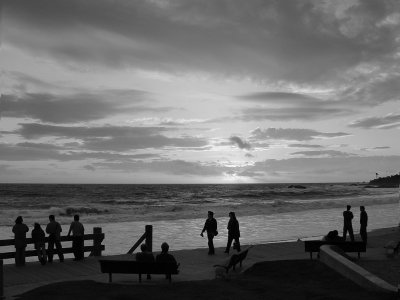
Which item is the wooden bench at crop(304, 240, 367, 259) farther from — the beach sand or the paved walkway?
the paved walkway

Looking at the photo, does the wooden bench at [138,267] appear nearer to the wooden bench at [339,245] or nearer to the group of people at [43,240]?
the group of people at [43,240]

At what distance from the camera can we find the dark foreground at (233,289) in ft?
35.4

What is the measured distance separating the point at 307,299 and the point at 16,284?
24.2ft

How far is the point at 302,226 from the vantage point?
111 feet

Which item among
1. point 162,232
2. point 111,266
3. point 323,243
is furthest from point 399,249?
point 162,232

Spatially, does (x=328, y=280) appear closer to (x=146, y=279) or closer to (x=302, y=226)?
(x=146, y=279)

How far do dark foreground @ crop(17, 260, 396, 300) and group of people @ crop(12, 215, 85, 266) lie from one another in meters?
3.56

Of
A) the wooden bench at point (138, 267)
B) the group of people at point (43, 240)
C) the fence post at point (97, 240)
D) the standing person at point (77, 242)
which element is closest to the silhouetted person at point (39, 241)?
the group of people at point (43, 240)

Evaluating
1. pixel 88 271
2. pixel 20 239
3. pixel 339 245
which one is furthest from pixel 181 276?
pixel 339 245

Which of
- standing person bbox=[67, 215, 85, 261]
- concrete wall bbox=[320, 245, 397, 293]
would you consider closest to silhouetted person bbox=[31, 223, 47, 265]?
standing person bbox=[67, 215, 85, 261]

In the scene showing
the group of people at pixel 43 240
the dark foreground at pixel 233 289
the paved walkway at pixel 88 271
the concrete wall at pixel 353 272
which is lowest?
the paved walkway at pixel 88 271

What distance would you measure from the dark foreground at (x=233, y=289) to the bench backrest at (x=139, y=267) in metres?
0.33

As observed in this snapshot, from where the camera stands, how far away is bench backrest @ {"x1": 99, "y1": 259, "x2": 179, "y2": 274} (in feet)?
40.3

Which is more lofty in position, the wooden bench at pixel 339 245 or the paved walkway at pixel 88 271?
the wooden bench at pixel 339 245
